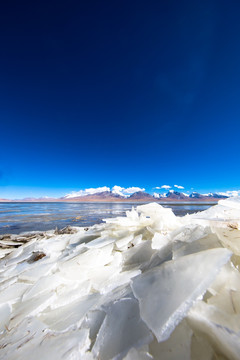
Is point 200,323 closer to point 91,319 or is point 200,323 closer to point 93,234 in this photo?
point 91,319

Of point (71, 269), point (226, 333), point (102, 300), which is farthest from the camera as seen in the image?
point (71, 269)

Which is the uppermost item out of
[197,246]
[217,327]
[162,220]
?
[162,220]

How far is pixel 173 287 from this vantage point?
→ 0.67 meters

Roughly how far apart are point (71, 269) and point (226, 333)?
103 cm

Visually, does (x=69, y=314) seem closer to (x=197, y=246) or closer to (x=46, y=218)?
(x=197, y=246)

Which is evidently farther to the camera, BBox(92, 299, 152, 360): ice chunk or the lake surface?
the lake surface

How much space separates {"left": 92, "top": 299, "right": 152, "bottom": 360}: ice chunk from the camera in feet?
1.96

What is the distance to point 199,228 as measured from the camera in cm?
106

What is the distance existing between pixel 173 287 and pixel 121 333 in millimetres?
266

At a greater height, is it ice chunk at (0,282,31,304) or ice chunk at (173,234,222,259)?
Result: ice chunk at (173,234,222,259)

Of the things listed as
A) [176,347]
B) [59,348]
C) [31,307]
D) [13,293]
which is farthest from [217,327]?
[13,293]

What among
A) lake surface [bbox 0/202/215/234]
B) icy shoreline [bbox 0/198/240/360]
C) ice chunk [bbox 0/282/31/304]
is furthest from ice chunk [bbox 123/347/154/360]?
lake surface [bbox 0/202/215/234]

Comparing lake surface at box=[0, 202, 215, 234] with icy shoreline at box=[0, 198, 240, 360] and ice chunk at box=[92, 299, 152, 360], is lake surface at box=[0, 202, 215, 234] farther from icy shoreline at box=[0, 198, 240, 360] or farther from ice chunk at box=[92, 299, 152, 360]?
ice chunk at box=[92, 299, 152, 360]

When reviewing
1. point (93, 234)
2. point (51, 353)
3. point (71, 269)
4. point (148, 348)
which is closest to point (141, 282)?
point (148, 348)
